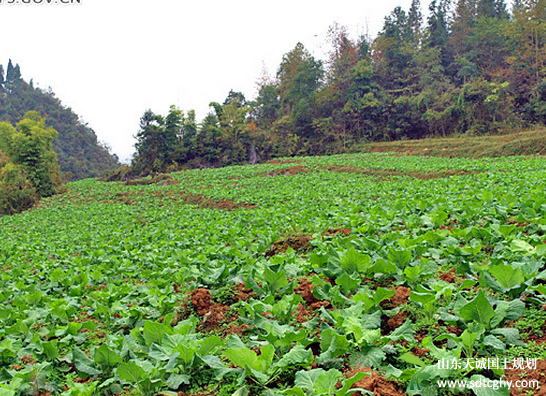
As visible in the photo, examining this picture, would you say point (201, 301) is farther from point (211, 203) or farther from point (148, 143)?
point (148, 143)

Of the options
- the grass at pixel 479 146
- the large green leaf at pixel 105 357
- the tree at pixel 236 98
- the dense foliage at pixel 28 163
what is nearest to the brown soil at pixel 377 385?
the large green leaf at pixel 105 357

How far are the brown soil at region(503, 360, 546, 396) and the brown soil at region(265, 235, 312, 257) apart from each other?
3817mm

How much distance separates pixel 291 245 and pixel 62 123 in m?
84.3

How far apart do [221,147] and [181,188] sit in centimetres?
2432

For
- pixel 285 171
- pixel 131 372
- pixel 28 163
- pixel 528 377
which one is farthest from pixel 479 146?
pixel 28 163

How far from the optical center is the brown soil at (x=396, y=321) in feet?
8.57

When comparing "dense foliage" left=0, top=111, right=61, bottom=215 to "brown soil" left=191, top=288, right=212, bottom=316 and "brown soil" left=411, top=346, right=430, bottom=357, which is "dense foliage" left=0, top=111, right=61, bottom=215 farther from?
"brown soil" left=411, top=346, right=430, bottom=357

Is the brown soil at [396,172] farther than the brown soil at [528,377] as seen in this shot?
Yes

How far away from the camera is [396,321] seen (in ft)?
8.65

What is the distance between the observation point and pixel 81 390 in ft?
7.21

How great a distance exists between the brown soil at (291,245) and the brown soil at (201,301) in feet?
7.09

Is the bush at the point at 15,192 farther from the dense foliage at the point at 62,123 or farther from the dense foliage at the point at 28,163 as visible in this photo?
the dense foliage at the point at 62,123

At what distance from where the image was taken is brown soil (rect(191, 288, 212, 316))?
3530 mm

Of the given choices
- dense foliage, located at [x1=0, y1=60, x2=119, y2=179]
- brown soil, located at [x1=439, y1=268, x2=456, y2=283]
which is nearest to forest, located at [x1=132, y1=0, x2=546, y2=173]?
dense foliage, located at [x1=0, y1=60, x2=119, y2=179]
